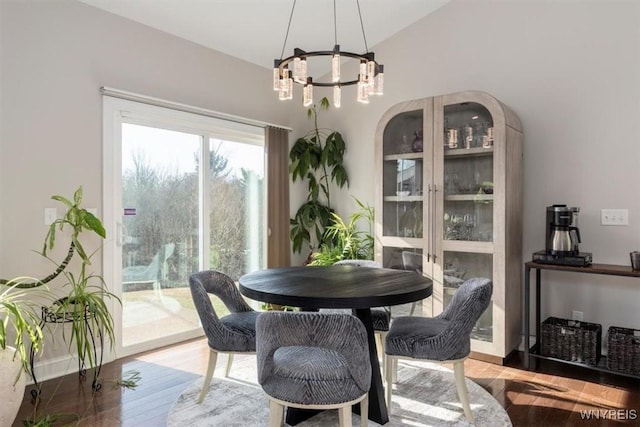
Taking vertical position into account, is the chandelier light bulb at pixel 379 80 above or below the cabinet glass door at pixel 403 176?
above

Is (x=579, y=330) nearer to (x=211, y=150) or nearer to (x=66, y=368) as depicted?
(x=211, y=150)

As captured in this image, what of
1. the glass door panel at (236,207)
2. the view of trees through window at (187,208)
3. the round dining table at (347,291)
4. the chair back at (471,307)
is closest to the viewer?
the round dining table at (347,291)

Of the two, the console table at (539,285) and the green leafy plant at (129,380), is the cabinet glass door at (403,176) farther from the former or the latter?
the green leafy plant at (129,380)

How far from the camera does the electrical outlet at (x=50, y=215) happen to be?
2.90 metres

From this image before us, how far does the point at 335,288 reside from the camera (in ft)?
6.98

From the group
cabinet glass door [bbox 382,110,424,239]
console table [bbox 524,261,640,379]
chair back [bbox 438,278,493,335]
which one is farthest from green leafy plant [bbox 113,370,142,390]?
console table [bbox 524,261,640,379]

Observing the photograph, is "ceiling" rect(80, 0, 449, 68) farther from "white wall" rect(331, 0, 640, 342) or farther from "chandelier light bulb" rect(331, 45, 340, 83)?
"chandelier light bulb" rect(331, 45, 340, 83)

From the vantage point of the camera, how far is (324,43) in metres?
4.23

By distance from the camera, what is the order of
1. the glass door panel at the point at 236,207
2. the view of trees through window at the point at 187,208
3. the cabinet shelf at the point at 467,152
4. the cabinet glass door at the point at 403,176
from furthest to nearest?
the glass door panel at the point at 236,207 < the cabinet glass door at the point at 403,176 < the view of trees through window at the point at 187,208 < the cabinet shelf at the point at 467,152

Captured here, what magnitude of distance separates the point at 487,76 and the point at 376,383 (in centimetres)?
281

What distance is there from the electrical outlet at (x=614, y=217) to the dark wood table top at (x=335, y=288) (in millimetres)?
1738

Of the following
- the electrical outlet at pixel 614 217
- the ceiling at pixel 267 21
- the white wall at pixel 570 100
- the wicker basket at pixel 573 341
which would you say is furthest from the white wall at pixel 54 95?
the electrical outlet at pixel 614 217

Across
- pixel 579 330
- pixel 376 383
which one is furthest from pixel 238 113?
pixel 579 330

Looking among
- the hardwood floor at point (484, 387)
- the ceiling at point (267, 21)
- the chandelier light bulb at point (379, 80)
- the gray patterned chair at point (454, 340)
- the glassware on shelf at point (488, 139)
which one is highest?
the ceiling at point (267, 21)
